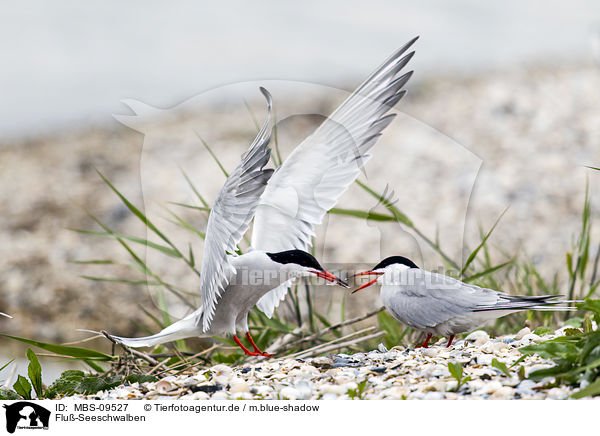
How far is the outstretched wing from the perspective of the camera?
141cm

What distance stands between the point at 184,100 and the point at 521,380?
1.12 metres

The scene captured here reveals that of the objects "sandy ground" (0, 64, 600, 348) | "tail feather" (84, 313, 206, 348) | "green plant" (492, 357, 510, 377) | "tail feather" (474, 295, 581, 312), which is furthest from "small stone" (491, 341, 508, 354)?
"sandy ground" (0, 64, 600, 348)

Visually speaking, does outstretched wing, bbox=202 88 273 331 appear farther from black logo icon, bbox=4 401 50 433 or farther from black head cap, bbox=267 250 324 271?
black logo icon, bbox=4 401 50 433

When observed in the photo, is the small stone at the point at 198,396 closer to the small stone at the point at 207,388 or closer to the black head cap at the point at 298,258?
the small stone at the point at 207,388

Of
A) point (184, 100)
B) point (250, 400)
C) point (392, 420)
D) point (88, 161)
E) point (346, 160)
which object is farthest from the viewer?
point (88, 161)

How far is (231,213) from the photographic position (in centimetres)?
148

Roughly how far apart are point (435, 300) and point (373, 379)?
0.29 meters

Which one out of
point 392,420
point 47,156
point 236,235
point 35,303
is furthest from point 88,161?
point 392,420

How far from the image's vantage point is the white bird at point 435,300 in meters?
1.64

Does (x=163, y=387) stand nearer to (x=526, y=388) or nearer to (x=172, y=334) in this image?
(x=172, y=334)

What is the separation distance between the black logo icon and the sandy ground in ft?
5.16

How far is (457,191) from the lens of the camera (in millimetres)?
4398

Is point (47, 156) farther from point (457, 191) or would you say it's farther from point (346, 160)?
point (346, 160)

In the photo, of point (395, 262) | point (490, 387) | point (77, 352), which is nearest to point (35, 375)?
point (77, 352)
